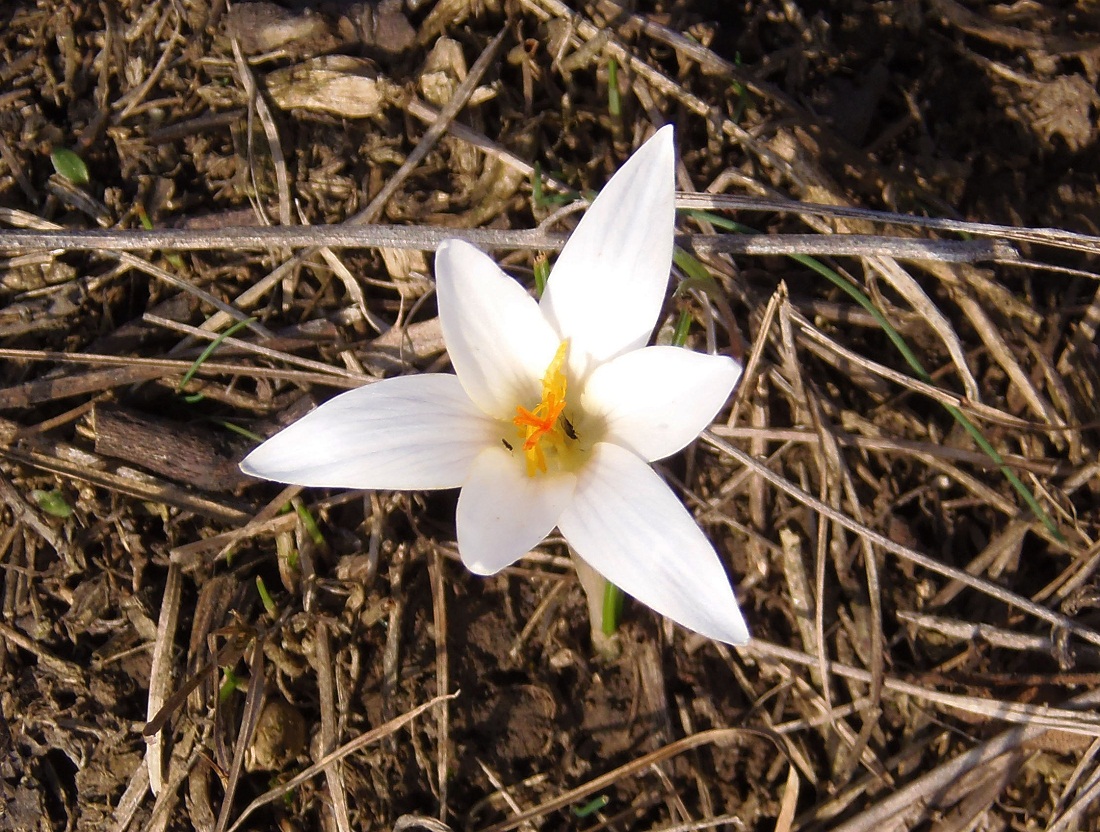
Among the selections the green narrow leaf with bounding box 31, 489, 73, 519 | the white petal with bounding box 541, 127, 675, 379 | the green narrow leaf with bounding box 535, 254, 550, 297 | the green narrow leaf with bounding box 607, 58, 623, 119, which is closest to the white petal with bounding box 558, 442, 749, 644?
the white petal with bounding box 541, 127, 675, 379

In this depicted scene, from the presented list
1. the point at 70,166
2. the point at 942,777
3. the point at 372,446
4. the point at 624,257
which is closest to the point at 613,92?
the point at 624,257

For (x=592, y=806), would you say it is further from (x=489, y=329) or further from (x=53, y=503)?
(x=53, y=503)

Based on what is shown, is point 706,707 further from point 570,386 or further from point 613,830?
point 570,386

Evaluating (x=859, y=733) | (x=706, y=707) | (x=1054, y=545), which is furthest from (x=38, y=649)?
(x=1054, y=545)

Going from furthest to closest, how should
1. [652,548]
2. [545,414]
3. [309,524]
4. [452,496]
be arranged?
[452,496]
[309,524]
[545,414]
[652,548]

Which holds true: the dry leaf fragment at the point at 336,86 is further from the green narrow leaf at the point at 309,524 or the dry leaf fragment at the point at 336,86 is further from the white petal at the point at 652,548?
the white petal at the point at 652,548

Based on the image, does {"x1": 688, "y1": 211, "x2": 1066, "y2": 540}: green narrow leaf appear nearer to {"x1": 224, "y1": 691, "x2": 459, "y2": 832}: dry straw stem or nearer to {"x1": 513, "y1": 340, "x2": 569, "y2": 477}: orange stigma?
{"x1": 513, "y1": 340, "x2": 569, "y2": 477}: orange stigma
